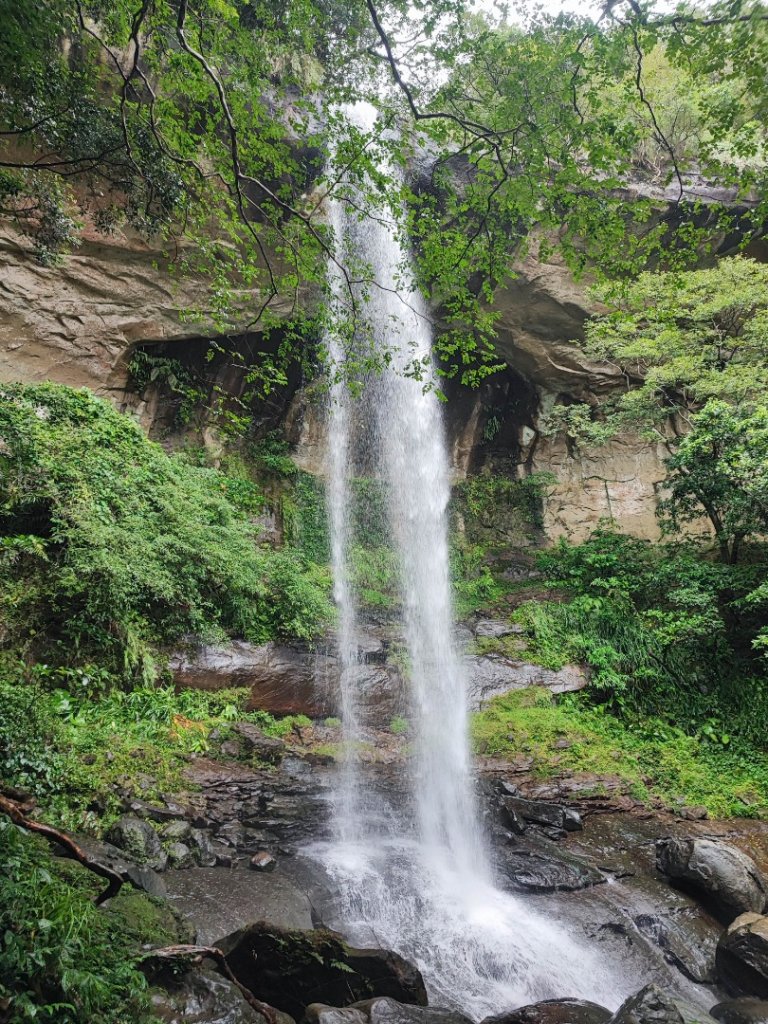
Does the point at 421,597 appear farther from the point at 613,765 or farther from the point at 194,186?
the point at 194,186

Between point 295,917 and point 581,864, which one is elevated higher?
point 295,917

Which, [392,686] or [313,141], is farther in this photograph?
[392,686]

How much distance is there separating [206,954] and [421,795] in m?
4.85

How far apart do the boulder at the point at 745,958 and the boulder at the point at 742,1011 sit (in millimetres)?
127

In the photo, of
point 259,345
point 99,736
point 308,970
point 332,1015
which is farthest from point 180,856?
point 259,345

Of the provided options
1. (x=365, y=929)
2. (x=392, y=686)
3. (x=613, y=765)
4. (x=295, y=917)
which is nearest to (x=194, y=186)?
(x=295, y=917)

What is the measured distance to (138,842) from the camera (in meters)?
4.20

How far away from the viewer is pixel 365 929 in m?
4.34

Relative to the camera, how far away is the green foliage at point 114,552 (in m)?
6.09

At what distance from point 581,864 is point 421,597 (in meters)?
6.84

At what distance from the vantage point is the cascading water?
13.4 feet

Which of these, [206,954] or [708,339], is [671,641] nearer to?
[708,339]

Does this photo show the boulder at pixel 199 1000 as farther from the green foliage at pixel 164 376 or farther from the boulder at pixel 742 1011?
the green foliage at pixel 164 376

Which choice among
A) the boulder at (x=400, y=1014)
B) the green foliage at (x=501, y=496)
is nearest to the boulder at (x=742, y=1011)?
the boulder at (x=400, y=1014)
